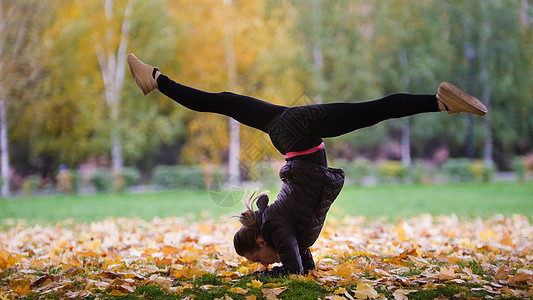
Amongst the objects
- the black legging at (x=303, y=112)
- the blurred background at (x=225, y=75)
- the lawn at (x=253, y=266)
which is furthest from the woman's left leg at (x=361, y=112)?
the blurred background at (x=225, y=75)

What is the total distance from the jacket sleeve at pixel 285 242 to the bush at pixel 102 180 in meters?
15.2

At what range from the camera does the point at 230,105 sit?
3.35 meters

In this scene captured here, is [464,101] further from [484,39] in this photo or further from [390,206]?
[484,39]

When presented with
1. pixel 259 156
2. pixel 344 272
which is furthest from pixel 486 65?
pixel 344 272

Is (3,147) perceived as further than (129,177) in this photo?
No

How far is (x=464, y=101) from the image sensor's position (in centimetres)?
291

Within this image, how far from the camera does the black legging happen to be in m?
2.98

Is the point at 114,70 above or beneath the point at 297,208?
above

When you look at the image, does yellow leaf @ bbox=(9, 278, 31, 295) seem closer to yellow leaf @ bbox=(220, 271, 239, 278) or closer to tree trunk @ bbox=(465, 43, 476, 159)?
yellow leaf @ bbox=(220, 271, 239, 278)

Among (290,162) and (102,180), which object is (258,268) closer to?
(290,162)

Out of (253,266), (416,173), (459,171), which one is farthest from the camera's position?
(459,171)

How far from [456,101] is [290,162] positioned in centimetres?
102

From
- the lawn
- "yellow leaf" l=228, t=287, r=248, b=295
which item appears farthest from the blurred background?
"yellow leaf" l=228, t=287, r=248, b=295

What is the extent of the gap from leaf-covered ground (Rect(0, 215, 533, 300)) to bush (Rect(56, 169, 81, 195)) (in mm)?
11035
